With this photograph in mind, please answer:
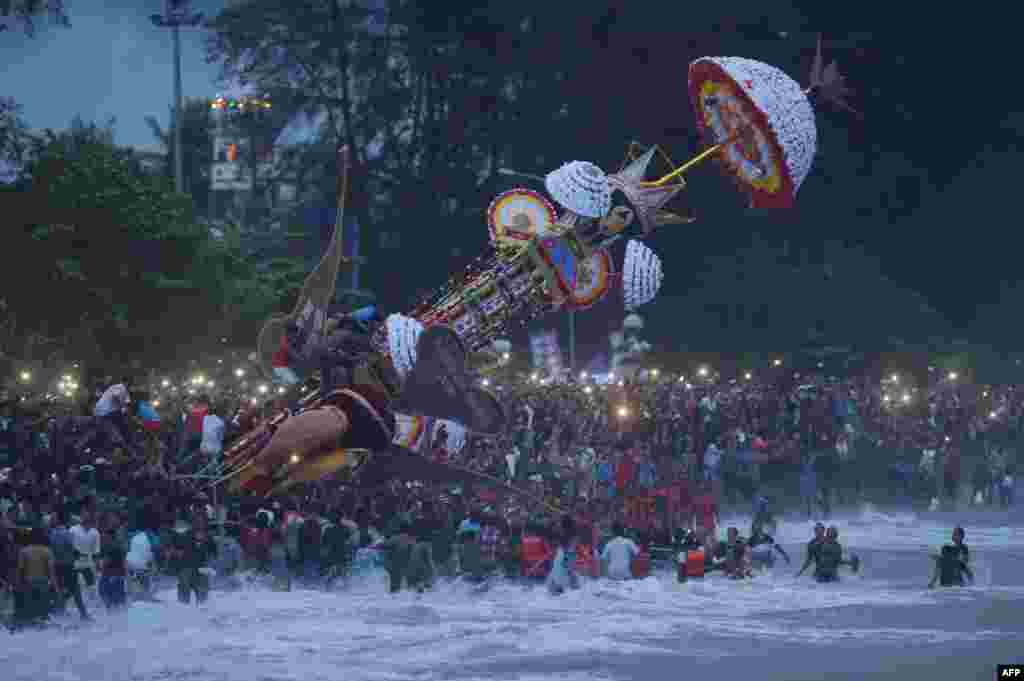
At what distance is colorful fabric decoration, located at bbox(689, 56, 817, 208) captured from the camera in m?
25.1

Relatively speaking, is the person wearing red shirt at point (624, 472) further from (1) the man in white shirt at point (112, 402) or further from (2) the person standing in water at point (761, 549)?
(1) the man in white shirt at point (112, 402)

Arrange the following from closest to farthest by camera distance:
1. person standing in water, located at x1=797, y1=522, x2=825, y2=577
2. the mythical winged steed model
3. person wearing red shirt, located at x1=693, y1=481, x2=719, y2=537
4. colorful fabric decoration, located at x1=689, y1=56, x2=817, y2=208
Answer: the mythical winged steed model, colorful fabric decoration, located at x1=689, y1=56, x2=817, y2=208, person standing in water, located at x1=797, y1=522, x2=825, y2=577, person wearing red shirt, located at x1=693, y1=481, x2=719, y2=537

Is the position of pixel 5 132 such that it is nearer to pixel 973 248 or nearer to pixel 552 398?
pixel 552 398

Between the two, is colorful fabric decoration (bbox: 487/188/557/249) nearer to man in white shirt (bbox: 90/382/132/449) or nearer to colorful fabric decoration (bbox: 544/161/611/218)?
colorful fabric decoration (bbox: 544/161/611/218)

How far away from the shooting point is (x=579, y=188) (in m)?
25.4

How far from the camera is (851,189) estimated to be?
177ft

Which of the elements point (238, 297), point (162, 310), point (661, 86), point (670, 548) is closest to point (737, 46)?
point (661, 86)

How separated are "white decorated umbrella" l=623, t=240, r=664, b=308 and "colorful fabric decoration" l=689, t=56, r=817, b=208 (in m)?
2.02

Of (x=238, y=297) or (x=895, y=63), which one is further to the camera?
(x=895, y=63)

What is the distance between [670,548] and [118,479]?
32.0ft

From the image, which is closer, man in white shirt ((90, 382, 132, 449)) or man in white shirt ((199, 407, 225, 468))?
man in white shirt ((90, 382, 132, 449))

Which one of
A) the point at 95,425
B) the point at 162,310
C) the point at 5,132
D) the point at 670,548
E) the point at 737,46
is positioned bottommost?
the point at 670,548

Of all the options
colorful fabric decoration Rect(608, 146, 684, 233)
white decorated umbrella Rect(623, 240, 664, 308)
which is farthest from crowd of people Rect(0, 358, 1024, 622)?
colorful fabric decoration Rect(608, 146, 684, 233)

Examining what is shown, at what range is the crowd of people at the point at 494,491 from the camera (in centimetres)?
2194
